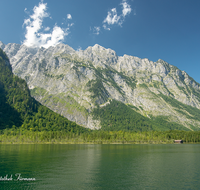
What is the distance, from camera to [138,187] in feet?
134

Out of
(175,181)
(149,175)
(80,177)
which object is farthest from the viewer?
(149,175)

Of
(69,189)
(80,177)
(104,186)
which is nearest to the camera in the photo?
(69,189)

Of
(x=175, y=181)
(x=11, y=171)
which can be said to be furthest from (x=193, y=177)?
(x=11, y=171)

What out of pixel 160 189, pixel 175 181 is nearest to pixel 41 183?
pixel 160 189

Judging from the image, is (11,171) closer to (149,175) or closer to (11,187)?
(11,187)

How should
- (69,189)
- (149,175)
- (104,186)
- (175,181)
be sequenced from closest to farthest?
(69,189) → (104,186) → (175,181) → (149,175)

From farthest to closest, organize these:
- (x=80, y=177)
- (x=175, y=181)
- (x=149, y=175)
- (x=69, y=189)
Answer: (x=149, y=175)
(x=80, y=177)
(x=175, y=181)
(x=69, y=189)

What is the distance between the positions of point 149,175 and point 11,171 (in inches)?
1724

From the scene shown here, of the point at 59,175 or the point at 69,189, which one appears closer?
the point at 69,189

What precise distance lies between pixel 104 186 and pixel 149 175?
18.5m

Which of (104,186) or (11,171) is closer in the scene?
(104,186)

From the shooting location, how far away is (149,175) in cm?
5300

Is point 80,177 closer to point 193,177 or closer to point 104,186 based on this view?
point 104,186

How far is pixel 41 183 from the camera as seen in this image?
43.0 meters
